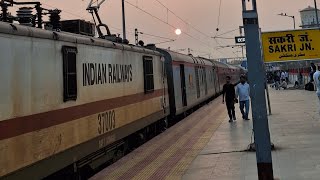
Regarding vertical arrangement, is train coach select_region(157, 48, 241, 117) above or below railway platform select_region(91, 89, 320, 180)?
above

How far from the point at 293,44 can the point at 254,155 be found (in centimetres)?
454

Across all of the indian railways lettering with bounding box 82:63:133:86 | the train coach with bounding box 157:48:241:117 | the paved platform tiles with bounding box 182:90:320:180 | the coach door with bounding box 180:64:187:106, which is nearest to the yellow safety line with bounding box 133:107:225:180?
the paved platform tiles with bounding box 182:90:320:180

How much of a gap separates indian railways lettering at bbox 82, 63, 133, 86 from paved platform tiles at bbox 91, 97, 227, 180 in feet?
5.89

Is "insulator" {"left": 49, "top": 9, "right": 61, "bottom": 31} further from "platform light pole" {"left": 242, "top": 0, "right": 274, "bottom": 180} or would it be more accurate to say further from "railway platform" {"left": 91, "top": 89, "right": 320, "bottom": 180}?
"platform light pole" {"left": 242, "top": 0, "right": 274, "bottom": 180}

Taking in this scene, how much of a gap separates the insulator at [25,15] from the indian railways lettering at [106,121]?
242 cm

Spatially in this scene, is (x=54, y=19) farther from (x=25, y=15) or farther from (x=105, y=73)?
Result: (x=105, y=73)

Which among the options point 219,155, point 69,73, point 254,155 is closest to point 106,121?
point 69,73

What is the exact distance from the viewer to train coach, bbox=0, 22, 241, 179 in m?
5.89

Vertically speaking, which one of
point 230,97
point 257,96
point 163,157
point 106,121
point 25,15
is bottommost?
point 163,157

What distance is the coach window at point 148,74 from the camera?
1326cm

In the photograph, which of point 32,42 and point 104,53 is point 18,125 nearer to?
point 32,42

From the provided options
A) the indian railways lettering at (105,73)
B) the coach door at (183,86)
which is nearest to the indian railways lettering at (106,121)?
the indian railways lettering at (105,73)

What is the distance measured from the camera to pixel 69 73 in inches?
300

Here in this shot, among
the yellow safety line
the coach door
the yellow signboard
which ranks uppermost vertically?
the yellow signboard
